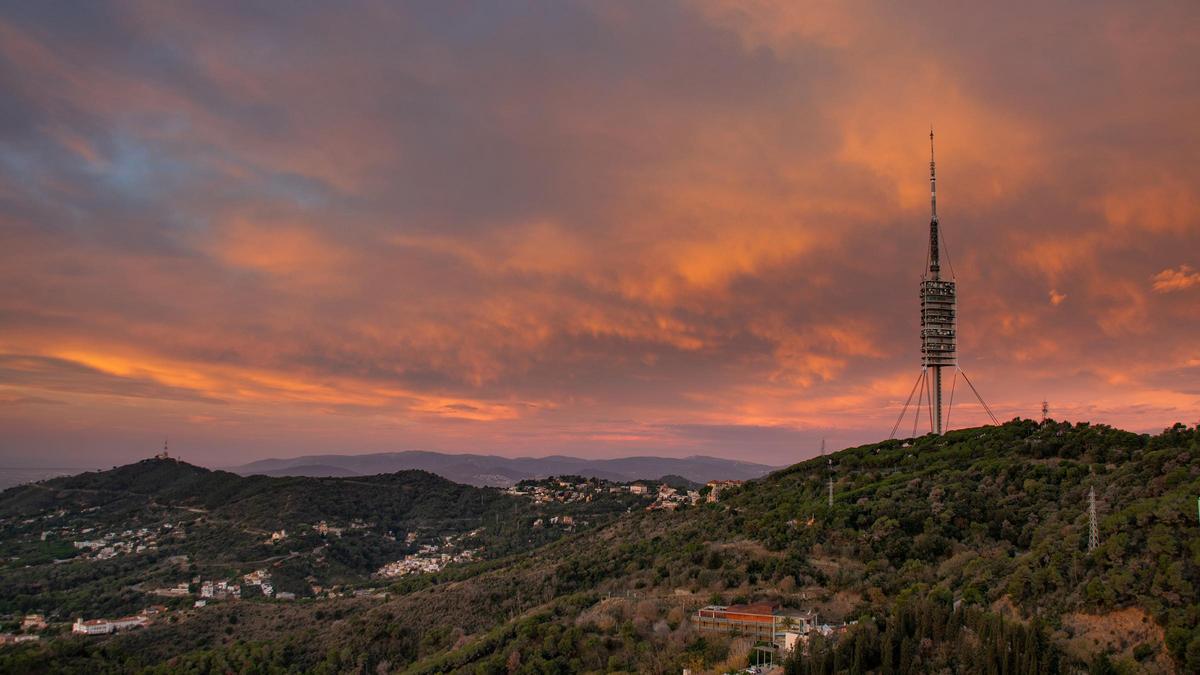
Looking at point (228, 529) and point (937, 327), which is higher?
point (937, 327)

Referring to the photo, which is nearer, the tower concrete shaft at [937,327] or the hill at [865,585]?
the hill at [865,585]

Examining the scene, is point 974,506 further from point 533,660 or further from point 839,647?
point 533,660

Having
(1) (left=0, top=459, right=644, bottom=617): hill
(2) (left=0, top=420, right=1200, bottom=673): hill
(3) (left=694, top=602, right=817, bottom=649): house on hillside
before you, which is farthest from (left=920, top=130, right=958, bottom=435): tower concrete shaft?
(1) (left=0, top=459, right=644, bottom=617): hill

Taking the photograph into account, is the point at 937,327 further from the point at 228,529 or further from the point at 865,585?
the point at 228,529

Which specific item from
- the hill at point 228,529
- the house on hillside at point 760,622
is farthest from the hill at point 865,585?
the hill at point 228,529

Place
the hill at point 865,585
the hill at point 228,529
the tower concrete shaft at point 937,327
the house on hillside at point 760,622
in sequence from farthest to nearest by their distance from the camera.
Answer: the hill at point 228,529, the tower concrete shaft at point 937,327, the house on hillside at point 760,622, the hill at point 865,585

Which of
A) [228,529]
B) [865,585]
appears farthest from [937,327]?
[228,529]

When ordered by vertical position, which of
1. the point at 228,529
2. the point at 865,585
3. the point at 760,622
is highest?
the point at 865,585

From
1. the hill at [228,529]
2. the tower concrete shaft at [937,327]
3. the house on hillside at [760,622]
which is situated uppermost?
the tower concrete shaft at [937,327]

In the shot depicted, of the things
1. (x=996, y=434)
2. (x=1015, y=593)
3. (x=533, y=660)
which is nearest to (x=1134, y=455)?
(x=996, y=434)

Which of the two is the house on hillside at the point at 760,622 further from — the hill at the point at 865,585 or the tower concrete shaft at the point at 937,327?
the tower concrete shaft at the point at 937,327
